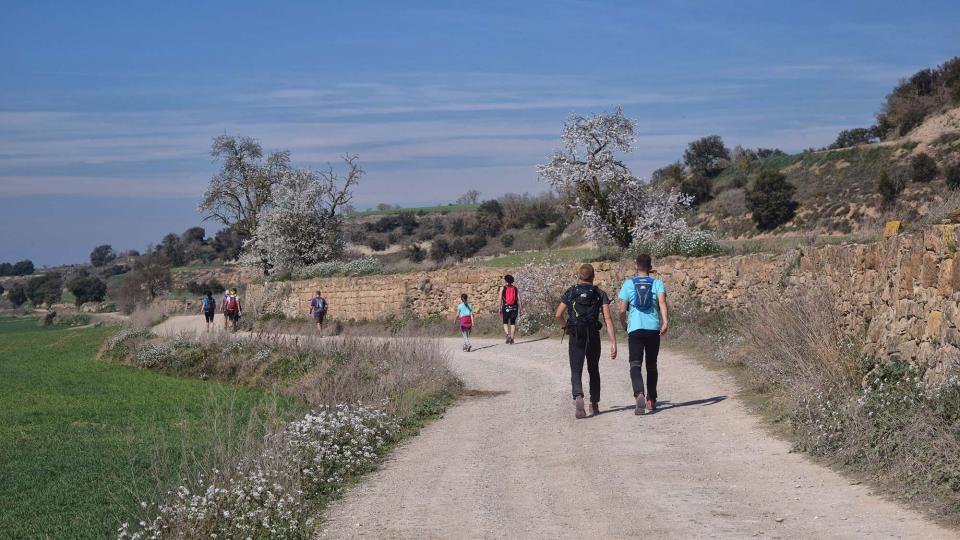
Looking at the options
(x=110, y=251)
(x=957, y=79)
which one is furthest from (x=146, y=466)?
(x=110, y=251)

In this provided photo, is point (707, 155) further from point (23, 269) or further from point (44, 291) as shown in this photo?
point (23, 269)

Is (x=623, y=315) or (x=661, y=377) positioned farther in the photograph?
(x=661, y=377)

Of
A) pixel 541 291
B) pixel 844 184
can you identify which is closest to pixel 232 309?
pixel 541 291

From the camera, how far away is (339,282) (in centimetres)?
3797

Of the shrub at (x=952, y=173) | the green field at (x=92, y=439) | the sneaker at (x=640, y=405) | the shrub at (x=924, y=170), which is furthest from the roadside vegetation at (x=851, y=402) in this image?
the shrub at (x=924, y=170)

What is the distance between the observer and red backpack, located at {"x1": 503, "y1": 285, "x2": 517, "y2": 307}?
2380 centimetres

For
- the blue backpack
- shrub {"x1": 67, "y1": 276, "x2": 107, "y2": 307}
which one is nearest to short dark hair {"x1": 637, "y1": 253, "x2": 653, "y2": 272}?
the blue backpack

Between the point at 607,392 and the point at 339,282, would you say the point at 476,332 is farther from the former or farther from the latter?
the point at 607,392

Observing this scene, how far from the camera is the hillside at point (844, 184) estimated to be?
150 feet

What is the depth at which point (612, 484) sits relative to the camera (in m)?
8.52

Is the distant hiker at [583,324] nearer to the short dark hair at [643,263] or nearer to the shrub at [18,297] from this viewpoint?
the short dark hair at [643,263]

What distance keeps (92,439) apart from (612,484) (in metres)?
10.1

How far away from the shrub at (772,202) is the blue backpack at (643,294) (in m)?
41.8

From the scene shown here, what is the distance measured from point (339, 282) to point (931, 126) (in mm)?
36316
